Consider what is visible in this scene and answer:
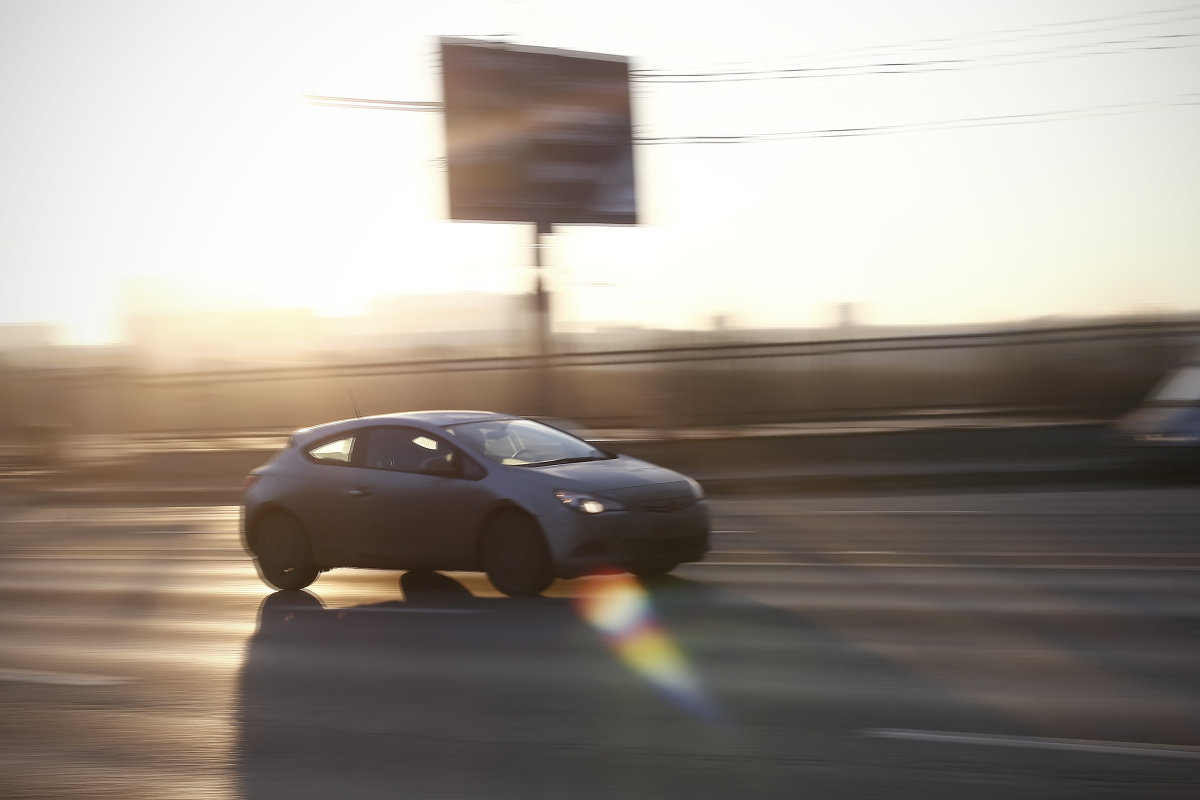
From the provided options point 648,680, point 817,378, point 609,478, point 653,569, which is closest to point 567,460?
point 609,478

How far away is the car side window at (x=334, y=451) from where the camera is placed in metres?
11.7

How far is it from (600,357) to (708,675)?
57.4ft

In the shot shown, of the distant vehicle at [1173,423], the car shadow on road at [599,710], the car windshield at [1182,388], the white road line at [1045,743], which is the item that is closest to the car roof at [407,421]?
the car shadow on road at [599,710]

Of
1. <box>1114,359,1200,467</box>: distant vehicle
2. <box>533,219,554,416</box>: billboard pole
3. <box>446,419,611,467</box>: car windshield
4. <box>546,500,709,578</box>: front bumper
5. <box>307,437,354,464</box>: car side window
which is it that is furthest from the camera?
<box>533,219,554,416</box>: billboard pole

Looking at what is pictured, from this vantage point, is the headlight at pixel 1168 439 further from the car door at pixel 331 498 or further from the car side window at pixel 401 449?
the car door at pixel 331 498

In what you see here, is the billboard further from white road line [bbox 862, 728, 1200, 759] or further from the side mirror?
white road line [bbox 862, 728, 1200, 759]

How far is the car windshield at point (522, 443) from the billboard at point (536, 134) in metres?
17.3

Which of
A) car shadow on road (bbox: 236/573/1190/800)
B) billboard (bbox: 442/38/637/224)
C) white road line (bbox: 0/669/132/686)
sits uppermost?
billboard (bbox: 442/38/637/224)

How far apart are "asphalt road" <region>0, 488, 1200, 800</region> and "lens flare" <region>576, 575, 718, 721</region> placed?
0.09 feet

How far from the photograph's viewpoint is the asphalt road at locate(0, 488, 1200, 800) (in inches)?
216

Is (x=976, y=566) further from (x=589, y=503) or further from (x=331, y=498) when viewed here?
(x=331, y=498)

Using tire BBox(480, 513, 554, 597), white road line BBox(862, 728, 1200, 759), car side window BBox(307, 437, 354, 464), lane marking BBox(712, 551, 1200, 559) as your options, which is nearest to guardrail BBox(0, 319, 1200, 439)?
lane marking BBox(712, 551, 1200, 559)

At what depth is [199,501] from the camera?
25.1 meters

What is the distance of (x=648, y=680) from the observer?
7.28 metres
